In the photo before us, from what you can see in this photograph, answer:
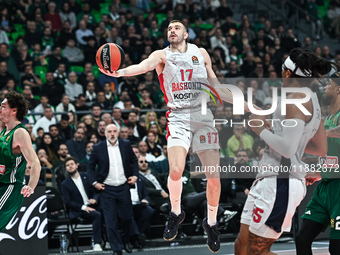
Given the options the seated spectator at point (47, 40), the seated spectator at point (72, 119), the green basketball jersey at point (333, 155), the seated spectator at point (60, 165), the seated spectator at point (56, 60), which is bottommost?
the seated spectator at point (60, 165)

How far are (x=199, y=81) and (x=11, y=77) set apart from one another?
327 inches

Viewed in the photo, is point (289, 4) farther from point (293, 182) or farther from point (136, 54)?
point (293, 182)

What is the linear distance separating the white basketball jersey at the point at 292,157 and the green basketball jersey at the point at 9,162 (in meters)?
3.55

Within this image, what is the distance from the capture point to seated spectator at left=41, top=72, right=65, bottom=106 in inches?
594

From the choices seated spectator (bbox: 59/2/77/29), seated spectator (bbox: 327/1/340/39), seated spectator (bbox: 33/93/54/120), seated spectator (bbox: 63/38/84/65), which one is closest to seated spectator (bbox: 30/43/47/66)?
seated spectator (bbox: 63/38/84/65)

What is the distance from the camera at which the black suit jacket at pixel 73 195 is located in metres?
11.7

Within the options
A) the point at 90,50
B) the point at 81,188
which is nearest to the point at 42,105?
the point at 81,188

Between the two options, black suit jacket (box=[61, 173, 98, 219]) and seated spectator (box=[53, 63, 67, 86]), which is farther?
seated spectator (box=[53, 63, 67, 86])

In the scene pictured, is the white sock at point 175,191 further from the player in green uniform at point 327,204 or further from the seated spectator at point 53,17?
the seated spectator at point 53,17

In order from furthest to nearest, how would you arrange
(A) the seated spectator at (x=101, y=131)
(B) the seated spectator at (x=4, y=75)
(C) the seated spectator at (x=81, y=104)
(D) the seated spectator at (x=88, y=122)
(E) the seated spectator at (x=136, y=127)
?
1. (C) the seated spectator at (x=81, y=104)
2. (B) the seated spectator at (x=4, y=75)
3. (E) the seated spectator at (x=136, y=127)
4. (D) the seated spectator at (x=88, y=122)
5. (A) the seated spectator at (x=101, y=131)

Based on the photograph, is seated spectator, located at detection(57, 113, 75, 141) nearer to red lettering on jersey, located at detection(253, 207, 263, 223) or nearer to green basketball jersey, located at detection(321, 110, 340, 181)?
green basketball jersey, located at detection(321, 110, 340, 181)

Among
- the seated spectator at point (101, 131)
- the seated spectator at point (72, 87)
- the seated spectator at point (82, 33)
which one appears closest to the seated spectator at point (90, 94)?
the seated spectator at point (72, 87)

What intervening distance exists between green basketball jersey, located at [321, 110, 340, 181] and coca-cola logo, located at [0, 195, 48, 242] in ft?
18.6

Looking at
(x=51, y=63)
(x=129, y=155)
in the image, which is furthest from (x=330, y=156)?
(x=51, y=63)
